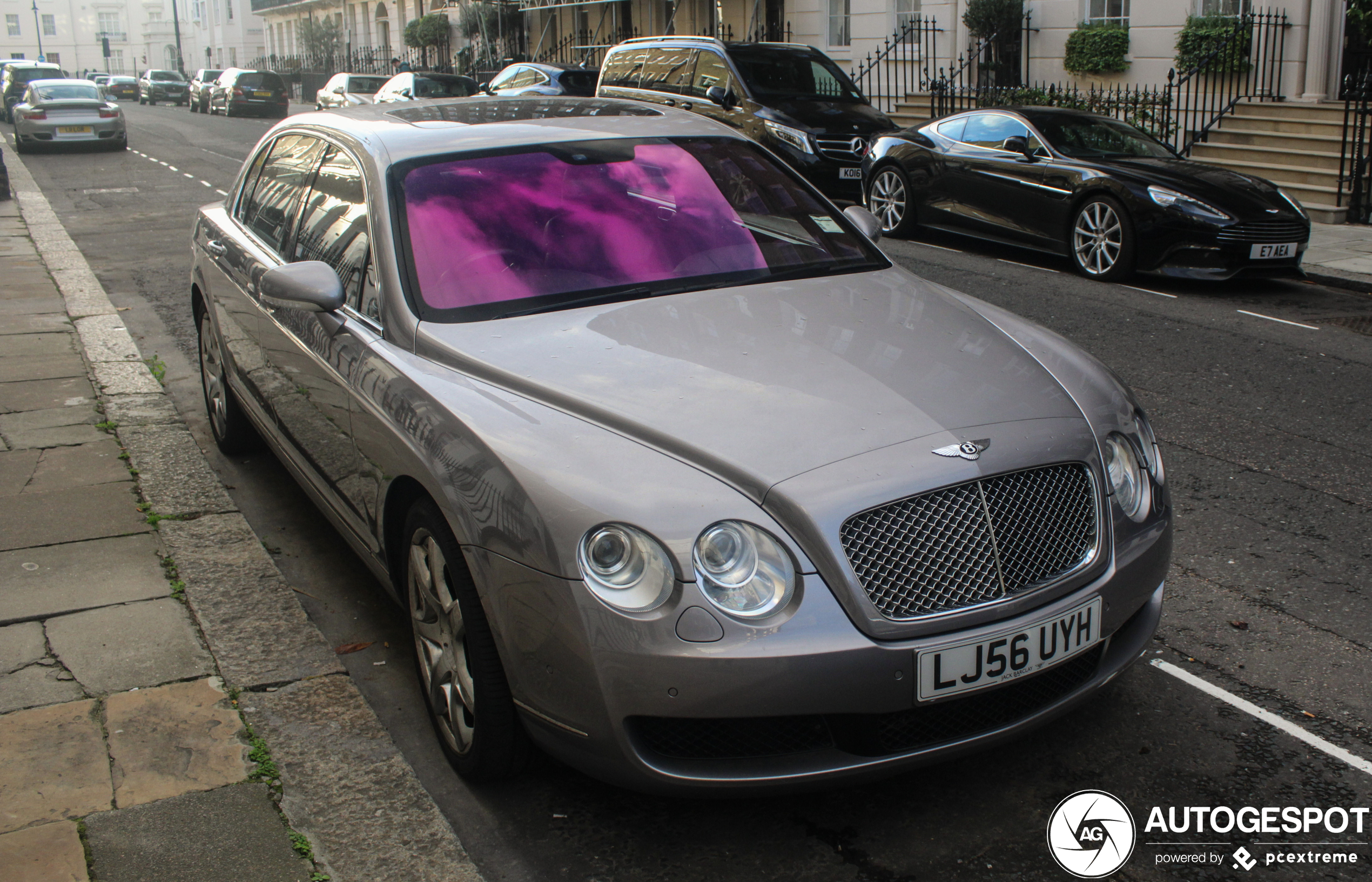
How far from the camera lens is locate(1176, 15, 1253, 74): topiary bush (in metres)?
16.6

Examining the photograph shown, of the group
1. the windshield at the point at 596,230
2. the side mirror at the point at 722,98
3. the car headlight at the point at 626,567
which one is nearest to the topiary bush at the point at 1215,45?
the side mirror at the point at 722,98

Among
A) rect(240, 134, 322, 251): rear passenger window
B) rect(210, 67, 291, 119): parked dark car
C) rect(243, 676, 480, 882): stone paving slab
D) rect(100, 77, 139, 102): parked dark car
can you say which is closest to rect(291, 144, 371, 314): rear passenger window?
rect(240, 134, 322, 251): rear passenger window

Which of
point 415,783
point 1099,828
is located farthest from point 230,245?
point 1099,828

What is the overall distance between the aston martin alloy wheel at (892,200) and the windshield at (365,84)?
19781 millimetres

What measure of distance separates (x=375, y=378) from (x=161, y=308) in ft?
22.3

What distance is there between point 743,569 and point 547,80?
18821mm

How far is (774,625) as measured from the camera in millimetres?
2516

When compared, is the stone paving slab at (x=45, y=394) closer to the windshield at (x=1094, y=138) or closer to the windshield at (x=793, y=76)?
the windshield at (x=1094, y=138)

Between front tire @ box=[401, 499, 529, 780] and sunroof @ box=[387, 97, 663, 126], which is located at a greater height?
sunroof @ box=[387, 97, 663, 126]

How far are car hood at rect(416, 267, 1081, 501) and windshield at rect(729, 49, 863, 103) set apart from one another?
1191 centimetres

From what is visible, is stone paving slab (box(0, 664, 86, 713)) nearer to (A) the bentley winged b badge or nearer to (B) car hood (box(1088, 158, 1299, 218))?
(A) the bentley winged b badge

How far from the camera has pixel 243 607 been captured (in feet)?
13.5

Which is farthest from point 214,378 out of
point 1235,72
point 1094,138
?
point 1235,72

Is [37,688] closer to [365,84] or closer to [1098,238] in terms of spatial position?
[1098,238]
